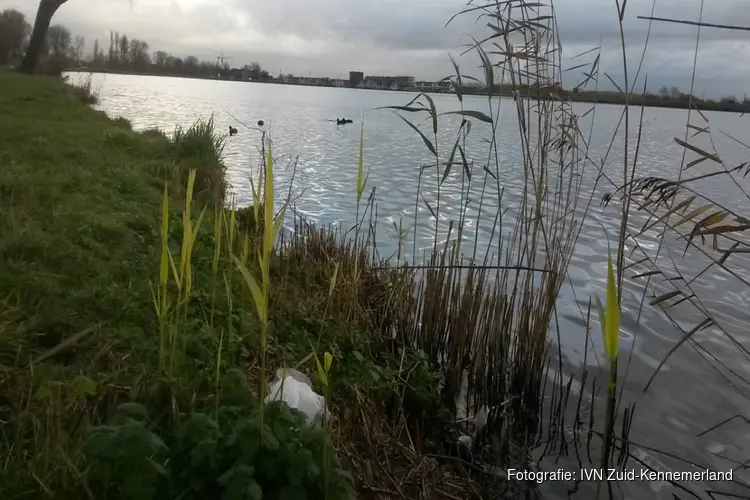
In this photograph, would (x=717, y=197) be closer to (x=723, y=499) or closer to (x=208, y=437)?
(x=723, y=499)

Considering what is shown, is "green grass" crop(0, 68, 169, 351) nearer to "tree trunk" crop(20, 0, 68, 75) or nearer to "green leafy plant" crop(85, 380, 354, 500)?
"green leafy plant" crop(85, 380, 354, 500)

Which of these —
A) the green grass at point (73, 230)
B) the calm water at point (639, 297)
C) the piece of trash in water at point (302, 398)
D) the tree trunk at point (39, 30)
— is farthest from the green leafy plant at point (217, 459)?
the tree trunk at point (39, 30)

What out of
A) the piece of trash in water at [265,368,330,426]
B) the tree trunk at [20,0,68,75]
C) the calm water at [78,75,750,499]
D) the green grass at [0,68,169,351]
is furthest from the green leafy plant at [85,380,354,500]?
the tree trunk at [20,0,68,75]

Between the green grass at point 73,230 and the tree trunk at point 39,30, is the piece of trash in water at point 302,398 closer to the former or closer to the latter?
the green grass at point 73,230

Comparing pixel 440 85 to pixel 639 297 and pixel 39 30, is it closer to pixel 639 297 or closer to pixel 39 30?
pixel 639 297

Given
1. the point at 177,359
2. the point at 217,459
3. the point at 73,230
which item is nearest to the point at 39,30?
the point at 73,230

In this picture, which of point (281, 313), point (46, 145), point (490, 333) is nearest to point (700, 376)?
point (490, 333)

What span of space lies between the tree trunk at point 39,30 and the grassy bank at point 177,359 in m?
13.3

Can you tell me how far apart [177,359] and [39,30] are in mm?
17470

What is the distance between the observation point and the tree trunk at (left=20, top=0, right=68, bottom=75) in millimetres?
15883

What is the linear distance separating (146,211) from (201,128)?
3.99 metres

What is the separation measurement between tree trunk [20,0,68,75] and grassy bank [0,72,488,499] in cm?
1332

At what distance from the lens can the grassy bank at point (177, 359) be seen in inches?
65.9

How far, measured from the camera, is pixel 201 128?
827 centimetres
